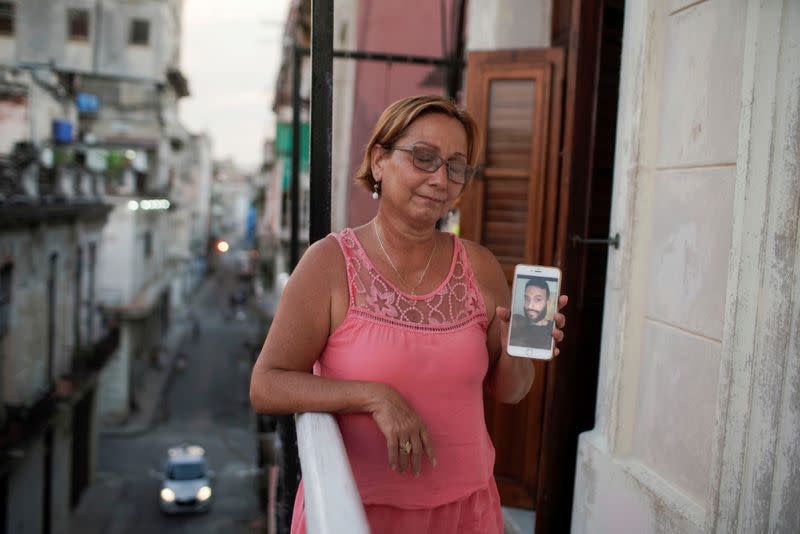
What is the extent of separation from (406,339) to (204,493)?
16284 mm

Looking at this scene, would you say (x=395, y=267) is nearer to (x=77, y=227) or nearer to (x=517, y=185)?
(x=517, y=185)

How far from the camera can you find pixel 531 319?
2.16 meters

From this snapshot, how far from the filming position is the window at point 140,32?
3083 cm

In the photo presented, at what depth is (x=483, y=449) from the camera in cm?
226

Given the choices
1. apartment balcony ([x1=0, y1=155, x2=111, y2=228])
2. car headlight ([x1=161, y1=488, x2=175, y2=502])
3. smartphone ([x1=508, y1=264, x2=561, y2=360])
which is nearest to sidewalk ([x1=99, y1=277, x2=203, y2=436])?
apartment balcony ([x1=0, y1=155, x2=111, y2=228])

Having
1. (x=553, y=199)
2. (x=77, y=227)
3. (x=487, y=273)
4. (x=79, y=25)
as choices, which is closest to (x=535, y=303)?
(x=487, y=273)

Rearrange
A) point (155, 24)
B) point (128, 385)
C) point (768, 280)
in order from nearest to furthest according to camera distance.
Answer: point (768, 280)
point (128, 385)
point (155, 24)

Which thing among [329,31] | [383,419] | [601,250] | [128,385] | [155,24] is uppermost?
[155,24]

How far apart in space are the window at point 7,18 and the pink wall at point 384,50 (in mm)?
22424

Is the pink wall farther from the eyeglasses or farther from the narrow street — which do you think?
the narrow street

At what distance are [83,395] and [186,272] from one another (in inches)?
1106

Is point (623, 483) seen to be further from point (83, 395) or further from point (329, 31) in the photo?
point (83, 395)

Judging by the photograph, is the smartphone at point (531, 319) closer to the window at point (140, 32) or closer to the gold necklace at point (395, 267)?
Result: the gold necklace at point (395, 267)

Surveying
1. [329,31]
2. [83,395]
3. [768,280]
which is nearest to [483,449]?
[768,280]
